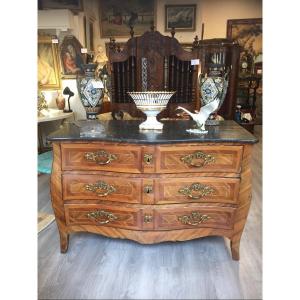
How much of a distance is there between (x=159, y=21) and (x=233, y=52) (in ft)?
5.86

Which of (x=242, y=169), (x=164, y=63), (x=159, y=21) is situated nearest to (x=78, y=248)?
(x=242, y=169)

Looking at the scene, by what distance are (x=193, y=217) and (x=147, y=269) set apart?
39 cm

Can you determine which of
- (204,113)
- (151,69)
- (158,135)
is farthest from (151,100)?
(151,69)

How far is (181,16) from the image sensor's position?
519cm

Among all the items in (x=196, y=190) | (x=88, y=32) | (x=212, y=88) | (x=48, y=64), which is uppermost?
(x=88, y=32)

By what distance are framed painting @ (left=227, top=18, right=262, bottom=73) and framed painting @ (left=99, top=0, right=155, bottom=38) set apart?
161cm

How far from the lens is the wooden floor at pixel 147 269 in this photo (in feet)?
4.65

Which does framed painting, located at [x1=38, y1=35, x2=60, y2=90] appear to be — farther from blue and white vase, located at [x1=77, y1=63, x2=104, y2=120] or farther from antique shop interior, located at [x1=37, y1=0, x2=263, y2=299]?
blue and white vase, located at [x1=77, y1=63, x2=104, y2=120]

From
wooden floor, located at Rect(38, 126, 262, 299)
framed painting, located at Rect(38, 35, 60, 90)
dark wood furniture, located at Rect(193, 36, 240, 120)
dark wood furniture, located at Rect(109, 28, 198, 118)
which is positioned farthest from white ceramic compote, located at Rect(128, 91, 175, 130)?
framed painting, located at Rect(38, 35, 60, 90)

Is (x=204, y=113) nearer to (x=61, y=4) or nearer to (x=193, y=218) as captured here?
(x=193, y=218)

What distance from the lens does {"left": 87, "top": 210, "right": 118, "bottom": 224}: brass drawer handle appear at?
1.60 metres

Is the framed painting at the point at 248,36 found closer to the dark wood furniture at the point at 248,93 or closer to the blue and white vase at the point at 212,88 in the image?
the dark wood furniture at the point at 248,93

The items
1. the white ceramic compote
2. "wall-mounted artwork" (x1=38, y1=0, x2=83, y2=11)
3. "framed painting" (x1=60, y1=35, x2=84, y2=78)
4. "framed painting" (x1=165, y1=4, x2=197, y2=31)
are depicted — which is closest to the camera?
the white ceramic compote
